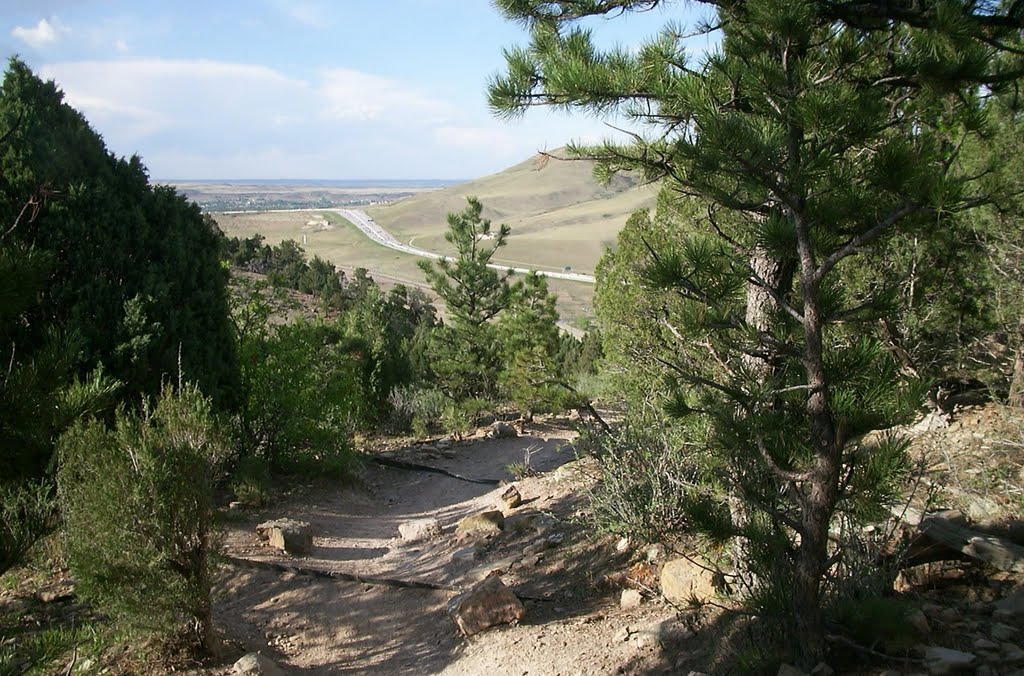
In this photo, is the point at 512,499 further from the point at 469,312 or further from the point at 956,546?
the point at 469,312

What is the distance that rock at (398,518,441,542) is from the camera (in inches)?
328

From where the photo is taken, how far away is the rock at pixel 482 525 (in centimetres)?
784

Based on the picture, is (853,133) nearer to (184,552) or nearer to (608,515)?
(608,515)

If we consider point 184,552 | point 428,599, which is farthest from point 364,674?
point 184,552

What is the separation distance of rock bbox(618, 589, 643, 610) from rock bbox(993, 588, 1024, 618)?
224cm

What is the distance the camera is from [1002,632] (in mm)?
3430

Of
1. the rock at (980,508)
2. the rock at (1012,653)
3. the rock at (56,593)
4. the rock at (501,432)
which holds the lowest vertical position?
the rock at (501,432)

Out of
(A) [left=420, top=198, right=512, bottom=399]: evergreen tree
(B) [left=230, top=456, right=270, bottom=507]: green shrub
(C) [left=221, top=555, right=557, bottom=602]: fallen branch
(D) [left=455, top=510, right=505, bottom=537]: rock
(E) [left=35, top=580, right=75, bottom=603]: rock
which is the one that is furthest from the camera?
(A) [left=420, top=198, right=512, bottom=399]: evergreen tree

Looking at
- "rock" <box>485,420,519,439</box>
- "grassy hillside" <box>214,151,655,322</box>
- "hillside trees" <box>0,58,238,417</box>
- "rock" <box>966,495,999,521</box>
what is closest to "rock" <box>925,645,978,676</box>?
"rock" <box>966,495,999,521</box>

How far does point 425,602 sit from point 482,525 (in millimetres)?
1793

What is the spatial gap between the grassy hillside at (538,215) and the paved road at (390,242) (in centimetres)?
214

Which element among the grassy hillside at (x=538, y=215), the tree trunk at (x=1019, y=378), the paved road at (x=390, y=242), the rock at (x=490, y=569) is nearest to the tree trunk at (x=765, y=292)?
the rock at (x=490, y=569)

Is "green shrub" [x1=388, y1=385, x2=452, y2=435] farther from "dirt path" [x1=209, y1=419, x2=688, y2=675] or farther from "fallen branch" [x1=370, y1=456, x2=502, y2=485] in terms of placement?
"dirt path" [x1=209, y1=419, x2=688, y2=675]

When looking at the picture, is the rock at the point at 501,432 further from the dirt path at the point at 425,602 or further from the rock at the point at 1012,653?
the rock at the point at 1012,653
